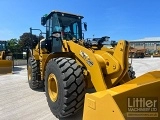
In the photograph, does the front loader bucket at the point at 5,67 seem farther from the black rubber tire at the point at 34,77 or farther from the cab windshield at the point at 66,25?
the cab windshield at the point at 66,25

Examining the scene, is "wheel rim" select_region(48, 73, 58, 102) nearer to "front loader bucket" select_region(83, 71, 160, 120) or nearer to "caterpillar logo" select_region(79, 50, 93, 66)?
"caterpillar logo" select_region(79, 50, 93, 66)

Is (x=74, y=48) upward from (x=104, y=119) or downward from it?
upward

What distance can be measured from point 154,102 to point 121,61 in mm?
1119

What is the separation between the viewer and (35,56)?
7.04 m

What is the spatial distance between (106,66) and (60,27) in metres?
2.21

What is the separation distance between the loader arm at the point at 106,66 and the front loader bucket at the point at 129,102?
1.00 m

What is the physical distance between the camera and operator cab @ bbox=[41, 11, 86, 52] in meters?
5.28

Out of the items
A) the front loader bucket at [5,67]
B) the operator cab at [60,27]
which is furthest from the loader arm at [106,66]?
the front loader bucket at [5,67]

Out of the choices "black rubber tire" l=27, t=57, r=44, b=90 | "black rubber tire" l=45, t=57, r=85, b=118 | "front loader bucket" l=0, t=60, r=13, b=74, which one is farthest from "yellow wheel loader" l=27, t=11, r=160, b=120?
"front loader bucket" l=0, t=60, r=13, b=74

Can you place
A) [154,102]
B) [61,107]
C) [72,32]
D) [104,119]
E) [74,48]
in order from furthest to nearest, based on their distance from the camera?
[72,32] < [74,48] < [61,107] < [154,102] < [104,119]

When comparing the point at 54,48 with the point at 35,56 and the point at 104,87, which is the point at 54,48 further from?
the point at 104,87

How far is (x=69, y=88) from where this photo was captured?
A: 12.4 feet

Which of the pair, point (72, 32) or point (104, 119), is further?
point (72, 32)

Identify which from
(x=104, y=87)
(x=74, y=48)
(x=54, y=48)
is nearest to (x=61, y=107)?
(x=104, y=87)
